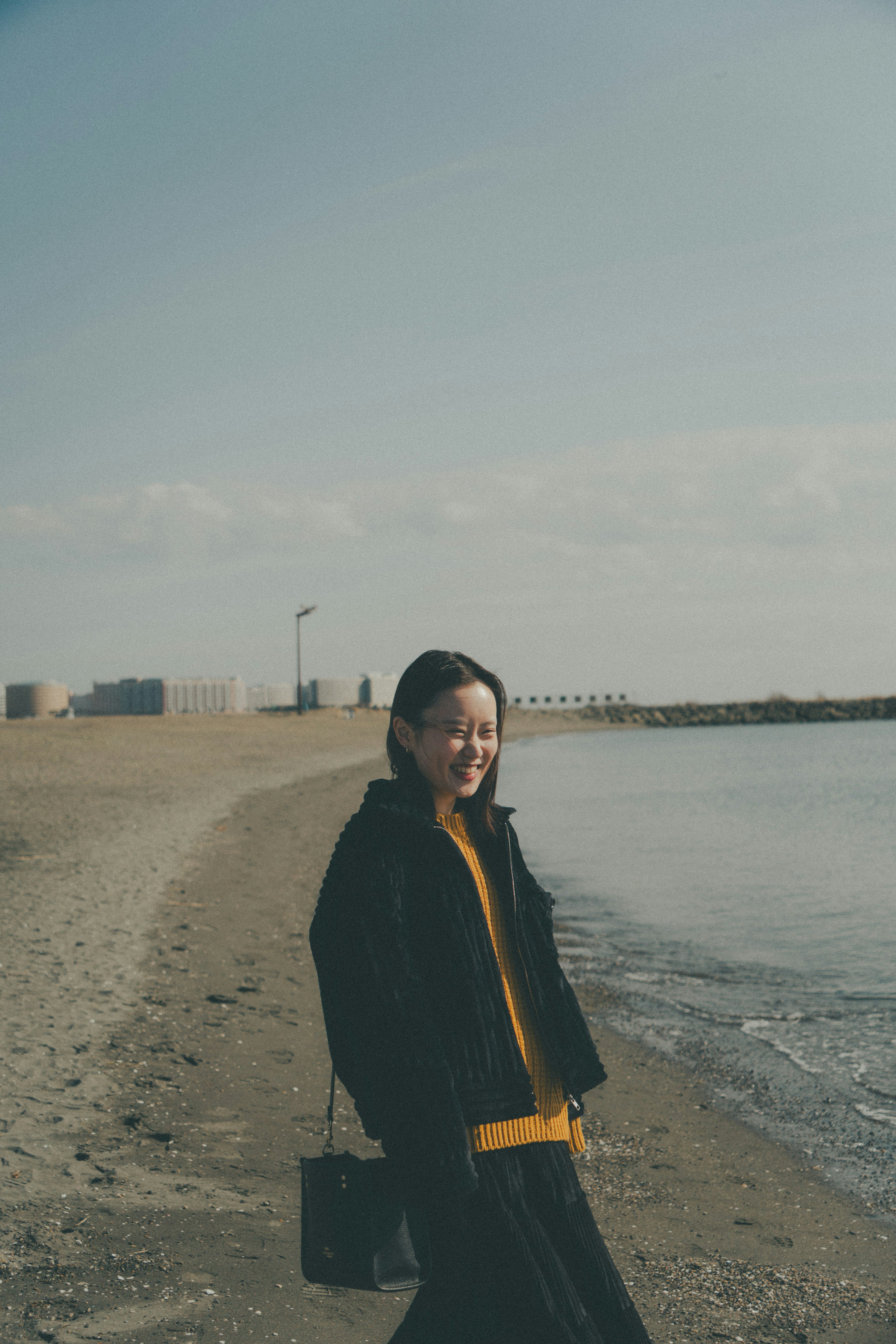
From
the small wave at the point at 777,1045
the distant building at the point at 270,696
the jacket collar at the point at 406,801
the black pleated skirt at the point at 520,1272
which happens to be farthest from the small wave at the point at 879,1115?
the distant building at the point at 270,696

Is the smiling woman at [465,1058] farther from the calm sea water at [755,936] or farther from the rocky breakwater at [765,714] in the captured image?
the rocky breakwater at [765,714]

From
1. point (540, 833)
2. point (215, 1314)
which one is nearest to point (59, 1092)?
point (215, 1314)

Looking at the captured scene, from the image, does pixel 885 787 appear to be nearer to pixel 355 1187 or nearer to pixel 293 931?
pixel 293 931

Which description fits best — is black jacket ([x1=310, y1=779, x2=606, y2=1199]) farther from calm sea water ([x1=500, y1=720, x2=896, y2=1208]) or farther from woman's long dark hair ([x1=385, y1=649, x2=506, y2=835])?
calm sea water ([x1=500, y1=720, x2=896, y2=1208])

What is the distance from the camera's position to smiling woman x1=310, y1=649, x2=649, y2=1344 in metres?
2.04

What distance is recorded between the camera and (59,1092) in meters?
5.05

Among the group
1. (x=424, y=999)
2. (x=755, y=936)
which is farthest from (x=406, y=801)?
(x=755, y=936)

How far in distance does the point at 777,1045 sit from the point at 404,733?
6038mm

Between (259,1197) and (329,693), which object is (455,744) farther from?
(329,693)

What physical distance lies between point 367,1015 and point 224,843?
13207 millimetres

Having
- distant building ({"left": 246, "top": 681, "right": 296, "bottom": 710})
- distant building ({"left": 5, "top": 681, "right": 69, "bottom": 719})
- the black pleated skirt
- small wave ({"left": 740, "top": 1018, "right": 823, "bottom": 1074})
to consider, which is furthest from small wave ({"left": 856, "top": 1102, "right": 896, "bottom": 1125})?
distant building ({"left": 246, "top": 681, "right": 296, "bottom": 710})

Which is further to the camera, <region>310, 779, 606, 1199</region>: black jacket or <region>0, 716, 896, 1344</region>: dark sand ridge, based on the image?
<region>0, 716, 896, 1344</region>: dark sand ridge

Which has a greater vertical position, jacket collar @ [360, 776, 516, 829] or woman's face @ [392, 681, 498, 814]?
woman's face @ [392, 681, 498, 814]

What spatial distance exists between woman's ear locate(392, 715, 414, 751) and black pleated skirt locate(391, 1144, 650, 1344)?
94cm
